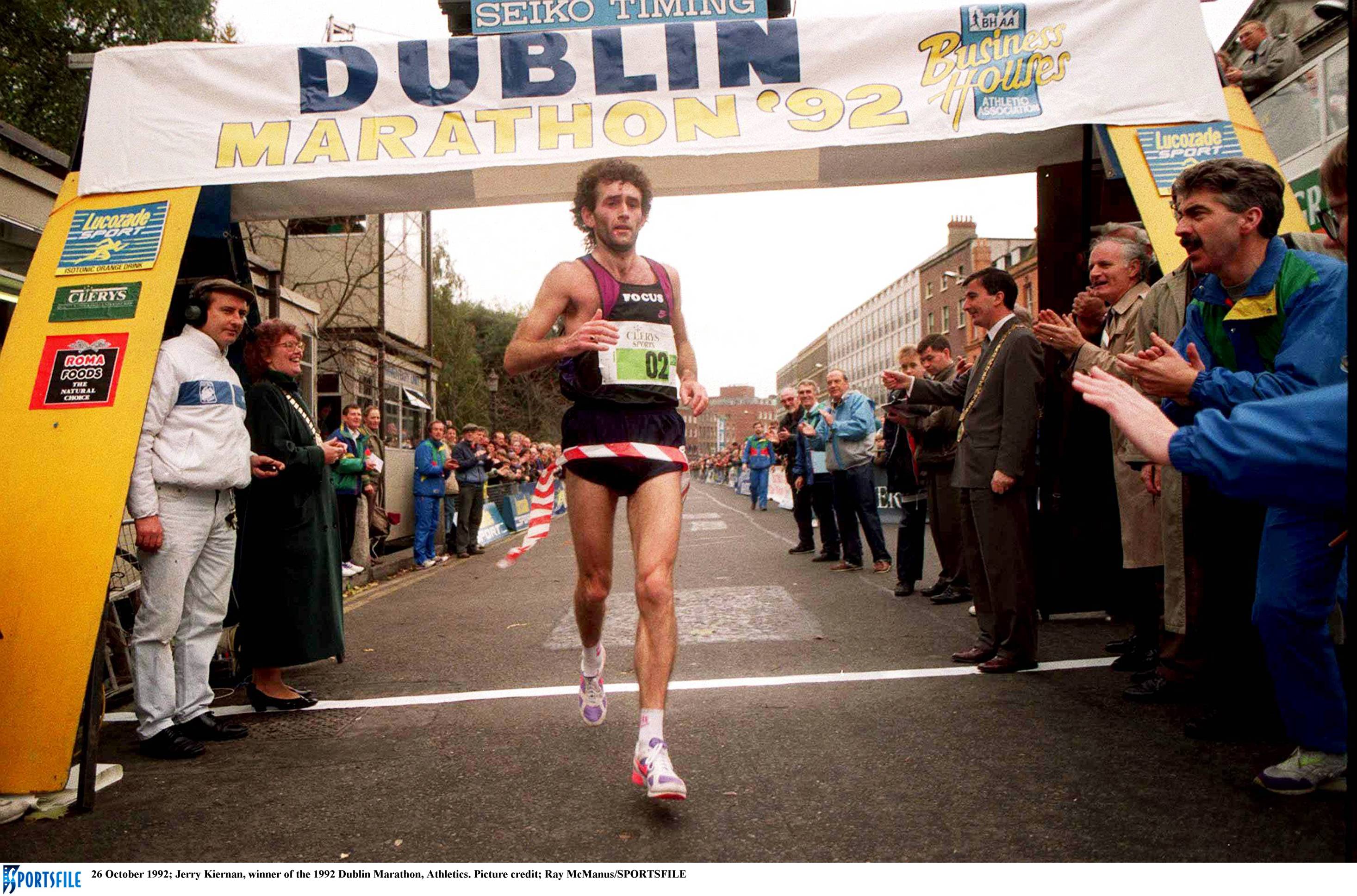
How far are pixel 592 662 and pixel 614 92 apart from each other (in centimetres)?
249

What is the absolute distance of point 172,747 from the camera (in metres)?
3.85

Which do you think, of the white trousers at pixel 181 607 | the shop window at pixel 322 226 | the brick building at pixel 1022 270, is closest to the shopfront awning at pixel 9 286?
the white trousers at pixel 181 607

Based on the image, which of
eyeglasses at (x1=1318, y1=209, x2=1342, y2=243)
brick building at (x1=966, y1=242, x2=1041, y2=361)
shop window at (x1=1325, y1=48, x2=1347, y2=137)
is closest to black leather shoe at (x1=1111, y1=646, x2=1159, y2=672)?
eyeglasses at (x1=1318, y1=209, x2=1342, y2=243)

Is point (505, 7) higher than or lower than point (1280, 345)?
higher

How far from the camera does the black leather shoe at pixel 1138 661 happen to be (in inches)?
184

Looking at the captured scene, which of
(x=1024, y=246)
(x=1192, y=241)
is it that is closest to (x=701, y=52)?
(x=1192, y=241)

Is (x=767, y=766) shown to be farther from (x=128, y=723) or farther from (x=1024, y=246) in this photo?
(x=1024, y=246)

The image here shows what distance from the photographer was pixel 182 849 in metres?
2.75

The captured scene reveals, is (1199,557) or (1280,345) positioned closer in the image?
(1280,345)

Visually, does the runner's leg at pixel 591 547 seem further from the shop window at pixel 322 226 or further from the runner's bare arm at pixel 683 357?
the shop window at pixel 322 226

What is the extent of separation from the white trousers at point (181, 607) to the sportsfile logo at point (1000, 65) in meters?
3.76

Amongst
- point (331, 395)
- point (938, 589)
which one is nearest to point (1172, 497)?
point (938, 589)

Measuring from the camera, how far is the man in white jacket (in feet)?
12.8

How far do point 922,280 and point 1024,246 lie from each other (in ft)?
71.1
